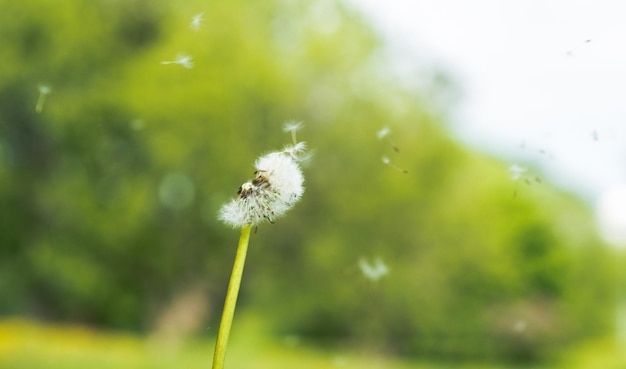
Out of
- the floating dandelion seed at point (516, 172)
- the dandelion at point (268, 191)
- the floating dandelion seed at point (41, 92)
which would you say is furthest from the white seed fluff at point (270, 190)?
the floating dandelion seed at point (516, 172)

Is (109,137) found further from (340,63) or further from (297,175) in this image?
(297,175)

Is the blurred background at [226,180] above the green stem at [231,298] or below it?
above

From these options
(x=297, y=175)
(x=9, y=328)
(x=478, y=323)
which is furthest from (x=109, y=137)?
(x=297, y=175)

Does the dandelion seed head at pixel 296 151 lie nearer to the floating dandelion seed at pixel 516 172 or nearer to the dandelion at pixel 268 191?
the dandelion at pixel 268 191

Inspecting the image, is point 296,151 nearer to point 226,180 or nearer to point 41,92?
point 41,92

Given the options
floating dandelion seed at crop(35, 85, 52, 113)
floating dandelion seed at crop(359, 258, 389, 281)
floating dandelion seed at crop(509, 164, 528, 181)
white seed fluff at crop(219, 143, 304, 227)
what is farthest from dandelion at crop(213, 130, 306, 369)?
floating dandelion seed at crop(359, 258, 389, 281)

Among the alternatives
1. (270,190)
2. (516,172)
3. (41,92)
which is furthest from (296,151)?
(41,92)

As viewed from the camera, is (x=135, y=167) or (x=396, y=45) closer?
(x=135, y=167)

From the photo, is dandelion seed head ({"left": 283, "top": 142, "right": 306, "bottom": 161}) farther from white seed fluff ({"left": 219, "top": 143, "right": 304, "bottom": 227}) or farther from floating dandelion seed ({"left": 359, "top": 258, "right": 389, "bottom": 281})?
floating dandelion seed ({"left": 359, "top": 258, "right": 389, "bottom": 281})
